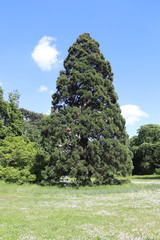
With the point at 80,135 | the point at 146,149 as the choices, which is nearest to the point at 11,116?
the point at 80,135

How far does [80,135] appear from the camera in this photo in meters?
23.7

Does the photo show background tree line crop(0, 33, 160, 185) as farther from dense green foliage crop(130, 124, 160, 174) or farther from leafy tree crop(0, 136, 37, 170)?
dense green foliage crop(130, 124, 160, 174)

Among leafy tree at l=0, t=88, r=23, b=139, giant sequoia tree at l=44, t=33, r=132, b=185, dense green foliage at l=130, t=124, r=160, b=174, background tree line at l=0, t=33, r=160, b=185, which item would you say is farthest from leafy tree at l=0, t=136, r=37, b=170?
dense green foliage at l=130, t=124, r=160, b=174

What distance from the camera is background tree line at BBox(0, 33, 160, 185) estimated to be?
74.1 ft

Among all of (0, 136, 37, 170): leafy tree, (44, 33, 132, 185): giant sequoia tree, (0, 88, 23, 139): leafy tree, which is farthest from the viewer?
(0, 88, 23, 139): leafy tree

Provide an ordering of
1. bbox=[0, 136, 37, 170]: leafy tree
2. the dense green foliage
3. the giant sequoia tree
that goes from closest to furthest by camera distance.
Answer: the giant sequoia tree < bbox=[0, 136, 37, 170]: leafy tree < the dense green foliage

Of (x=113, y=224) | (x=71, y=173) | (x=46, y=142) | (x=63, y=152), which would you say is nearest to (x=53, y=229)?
(x=113, y=224)

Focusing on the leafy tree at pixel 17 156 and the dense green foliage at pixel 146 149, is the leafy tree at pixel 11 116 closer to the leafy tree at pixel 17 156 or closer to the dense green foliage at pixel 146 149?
the leafy tree at pixel 17 156

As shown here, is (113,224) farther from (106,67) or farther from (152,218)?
(106,67)

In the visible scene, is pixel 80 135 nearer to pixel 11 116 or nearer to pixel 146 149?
pixel 11 116

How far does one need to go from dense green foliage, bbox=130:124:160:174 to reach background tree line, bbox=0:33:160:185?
2547 cm

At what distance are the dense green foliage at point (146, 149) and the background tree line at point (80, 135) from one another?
25472 millimetres

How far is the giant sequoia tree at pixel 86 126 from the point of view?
883 inches

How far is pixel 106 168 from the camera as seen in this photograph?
74.8 ft
